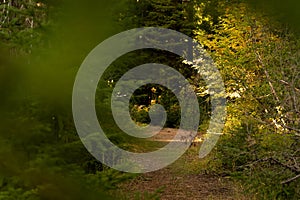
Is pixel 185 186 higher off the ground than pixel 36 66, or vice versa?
pixel 36 66

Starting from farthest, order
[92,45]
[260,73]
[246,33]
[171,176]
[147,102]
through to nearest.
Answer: [147,102] → [171,176] → [246,33] → [260,73] → [92,45]

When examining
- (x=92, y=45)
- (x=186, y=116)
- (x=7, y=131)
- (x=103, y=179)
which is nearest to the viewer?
(x=92, y=45)

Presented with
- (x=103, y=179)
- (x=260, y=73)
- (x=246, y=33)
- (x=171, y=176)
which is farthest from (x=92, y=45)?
(x=171, y=176)

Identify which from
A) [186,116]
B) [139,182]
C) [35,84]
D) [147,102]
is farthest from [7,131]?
[147,102]

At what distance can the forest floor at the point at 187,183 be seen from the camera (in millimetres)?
7701

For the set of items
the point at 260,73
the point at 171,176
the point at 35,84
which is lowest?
the point at 171,176

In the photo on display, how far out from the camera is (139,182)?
859cm

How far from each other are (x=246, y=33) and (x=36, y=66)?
761 centimetres

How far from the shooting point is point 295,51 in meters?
5.86

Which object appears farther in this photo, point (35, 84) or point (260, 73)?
point (260, 73)

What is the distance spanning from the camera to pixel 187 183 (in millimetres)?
8688

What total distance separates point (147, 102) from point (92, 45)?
12.7 meters

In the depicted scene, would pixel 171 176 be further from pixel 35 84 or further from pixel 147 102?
pixel 35 84

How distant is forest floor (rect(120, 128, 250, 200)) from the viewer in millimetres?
7701
